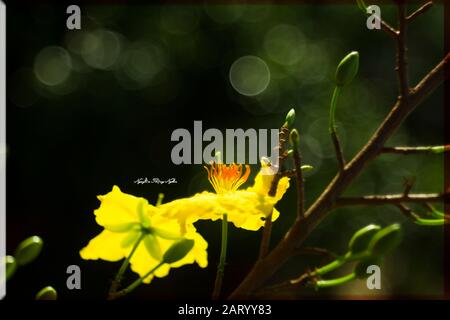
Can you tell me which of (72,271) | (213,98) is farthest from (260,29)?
(72,271)

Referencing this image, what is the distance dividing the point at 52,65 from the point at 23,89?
18 centimetres

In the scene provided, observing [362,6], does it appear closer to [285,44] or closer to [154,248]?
[154,248]

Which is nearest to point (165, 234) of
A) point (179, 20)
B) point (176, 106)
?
point (176, 106)

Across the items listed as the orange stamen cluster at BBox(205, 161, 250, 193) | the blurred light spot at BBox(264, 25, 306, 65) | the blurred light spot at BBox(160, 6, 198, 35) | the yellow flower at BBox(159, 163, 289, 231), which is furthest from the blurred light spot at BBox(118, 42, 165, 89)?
the yellow flower at BBox(159, 163, 289, 231)

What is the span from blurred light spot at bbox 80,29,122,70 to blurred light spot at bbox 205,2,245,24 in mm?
489

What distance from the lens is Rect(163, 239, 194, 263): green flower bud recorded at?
1.23 ft

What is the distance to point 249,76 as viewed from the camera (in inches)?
119

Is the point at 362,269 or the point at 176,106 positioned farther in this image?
the point at 176,106

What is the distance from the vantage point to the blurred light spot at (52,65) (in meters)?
2.96

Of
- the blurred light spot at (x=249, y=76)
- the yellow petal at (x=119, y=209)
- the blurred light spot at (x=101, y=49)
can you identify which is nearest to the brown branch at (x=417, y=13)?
the yellow petal at (x=119, y=209)

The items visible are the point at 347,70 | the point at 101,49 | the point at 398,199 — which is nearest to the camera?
the point at 398,199

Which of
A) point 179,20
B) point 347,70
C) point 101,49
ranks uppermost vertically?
point 179,20
